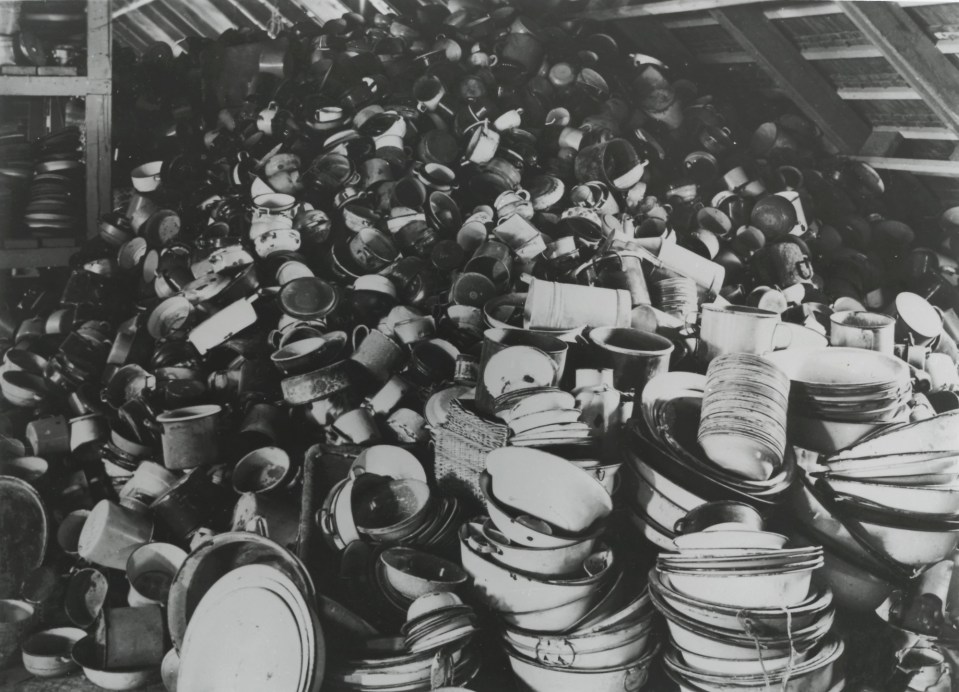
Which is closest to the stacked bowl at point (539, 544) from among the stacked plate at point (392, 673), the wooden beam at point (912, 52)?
the stacked plate at point (392, 673)

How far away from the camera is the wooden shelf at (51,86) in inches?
155

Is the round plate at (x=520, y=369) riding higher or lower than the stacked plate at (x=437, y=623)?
higher

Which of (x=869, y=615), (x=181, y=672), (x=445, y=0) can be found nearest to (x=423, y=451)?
(x=181, y=672)

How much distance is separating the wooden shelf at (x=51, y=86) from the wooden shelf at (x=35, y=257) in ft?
2.92

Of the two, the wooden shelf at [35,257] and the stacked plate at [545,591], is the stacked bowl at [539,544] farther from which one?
the wooden shelf at [35,257]

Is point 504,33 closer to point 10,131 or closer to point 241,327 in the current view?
point 241,327

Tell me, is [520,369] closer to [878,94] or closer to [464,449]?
[464,449]

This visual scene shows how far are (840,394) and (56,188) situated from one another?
13.6 feet

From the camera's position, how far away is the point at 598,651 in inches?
76.9

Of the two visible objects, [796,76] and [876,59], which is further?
[796,76]

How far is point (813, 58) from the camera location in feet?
11.1

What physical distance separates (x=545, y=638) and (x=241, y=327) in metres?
1.76

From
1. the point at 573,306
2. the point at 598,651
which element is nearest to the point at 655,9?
the point at 573,306

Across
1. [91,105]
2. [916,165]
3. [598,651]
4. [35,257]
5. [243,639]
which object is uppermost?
[916,165]
